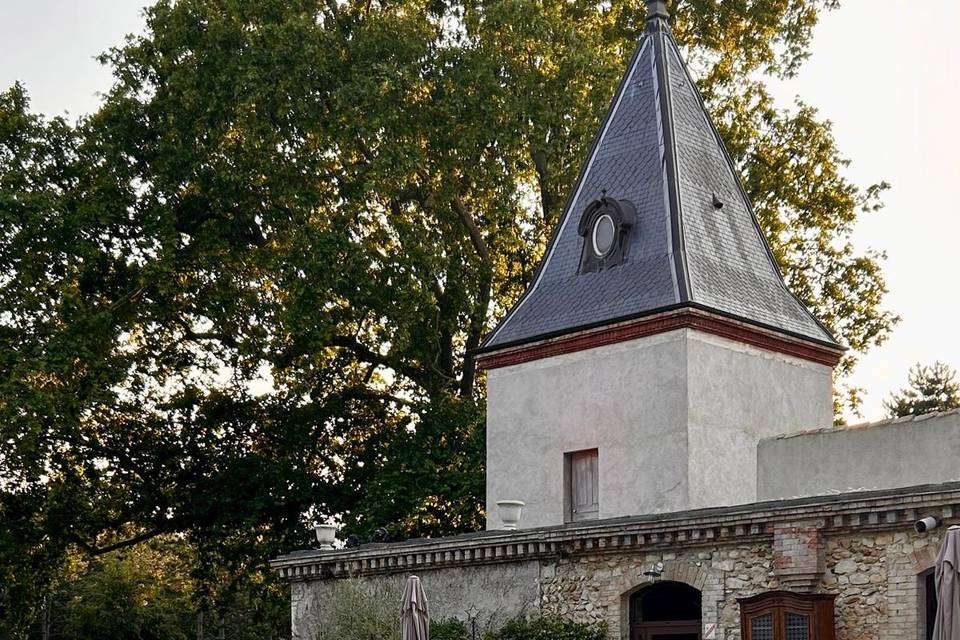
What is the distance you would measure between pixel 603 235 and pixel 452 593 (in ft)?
25.6

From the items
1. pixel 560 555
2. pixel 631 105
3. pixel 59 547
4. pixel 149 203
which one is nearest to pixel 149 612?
pixel 59 547

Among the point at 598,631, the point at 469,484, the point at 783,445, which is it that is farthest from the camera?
the point at 469,484

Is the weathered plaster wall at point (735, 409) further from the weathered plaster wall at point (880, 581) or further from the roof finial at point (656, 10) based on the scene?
the roof finial at point (656, 10)

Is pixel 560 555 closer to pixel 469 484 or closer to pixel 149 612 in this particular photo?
pixel 469 484

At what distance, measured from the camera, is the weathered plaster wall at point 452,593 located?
22.5 m

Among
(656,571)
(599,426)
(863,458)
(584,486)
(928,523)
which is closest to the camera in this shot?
(928,523)

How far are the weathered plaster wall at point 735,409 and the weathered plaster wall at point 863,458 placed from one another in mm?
1242

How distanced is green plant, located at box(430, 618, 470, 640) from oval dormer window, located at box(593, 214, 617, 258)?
785 centimetres

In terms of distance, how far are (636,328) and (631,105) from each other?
5.71 meters

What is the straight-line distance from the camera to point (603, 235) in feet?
91.6

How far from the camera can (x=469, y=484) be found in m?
33.4

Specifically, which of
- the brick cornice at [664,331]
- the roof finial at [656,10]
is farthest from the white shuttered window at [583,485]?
the roof finial at [656,10]

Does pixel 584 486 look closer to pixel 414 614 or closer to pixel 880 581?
pixel 414 614

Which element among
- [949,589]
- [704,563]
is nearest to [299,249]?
[704,563]
